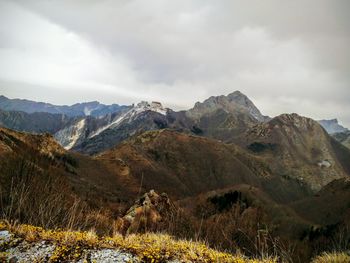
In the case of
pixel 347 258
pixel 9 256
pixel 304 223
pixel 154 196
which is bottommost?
pixel 304 223

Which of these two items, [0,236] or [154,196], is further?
[154,196]

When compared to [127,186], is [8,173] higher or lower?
higher

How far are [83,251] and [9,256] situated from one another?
1477mm

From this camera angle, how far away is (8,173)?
15266 millimetres

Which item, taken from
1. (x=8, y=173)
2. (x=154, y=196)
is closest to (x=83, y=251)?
(x=8, y=173)

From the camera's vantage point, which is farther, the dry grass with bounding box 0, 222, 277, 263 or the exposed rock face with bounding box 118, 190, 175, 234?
the exposed rock face with bounding box 118, 190, 175, 234

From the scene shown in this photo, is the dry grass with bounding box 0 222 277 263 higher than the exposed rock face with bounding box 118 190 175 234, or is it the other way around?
the dry grass with bounding box 0 222 277 263

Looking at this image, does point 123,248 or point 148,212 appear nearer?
point 123,248

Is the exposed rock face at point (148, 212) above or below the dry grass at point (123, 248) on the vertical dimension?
below

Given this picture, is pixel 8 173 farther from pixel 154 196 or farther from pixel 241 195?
pixel 241 195

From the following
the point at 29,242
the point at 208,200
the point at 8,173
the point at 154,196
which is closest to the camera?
the point at 29,242

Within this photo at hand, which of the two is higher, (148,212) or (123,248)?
(123,248)

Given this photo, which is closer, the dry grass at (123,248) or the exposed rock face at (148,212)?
the dry grass at (123,248)

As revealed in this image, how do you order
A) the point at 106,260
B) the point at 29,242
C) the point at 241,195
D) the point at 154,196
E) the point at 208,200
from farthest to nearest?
the point at 241,195 < the point at 208,200 < the point at 154,196 < the point at 29,242 < the point at 106,260
